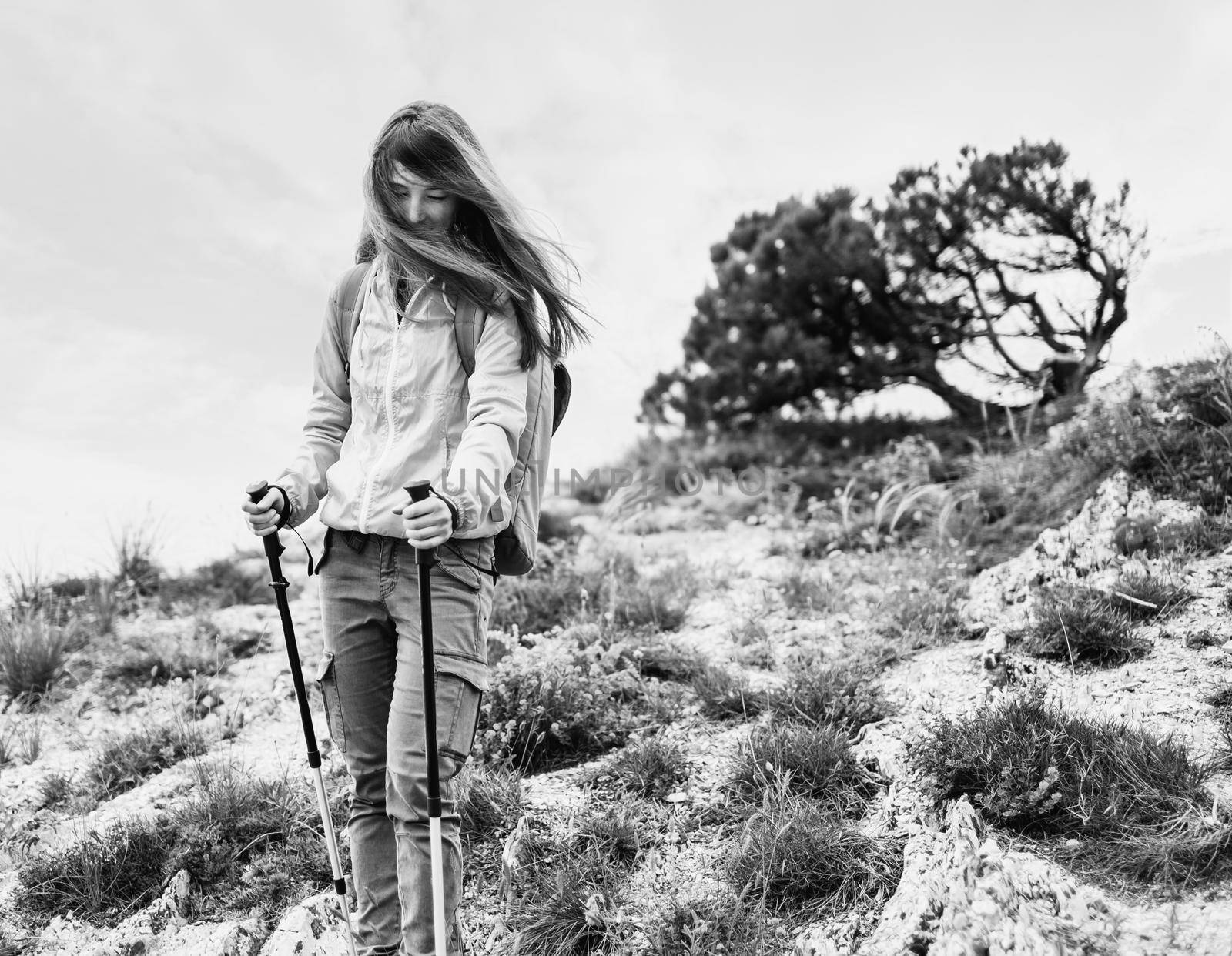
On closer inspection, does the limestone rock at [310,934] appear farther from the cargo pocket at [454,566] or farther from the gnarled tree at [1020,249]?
the gnarled tree at [1020,249]

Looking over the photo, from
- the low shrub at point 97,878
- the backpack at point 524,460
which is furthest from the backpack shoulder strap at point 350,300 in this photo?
the low shrub at point 97,878

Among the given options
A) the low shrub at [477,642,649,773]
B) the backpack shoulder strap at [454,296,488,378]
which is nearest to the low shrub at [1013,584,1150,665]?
the low shrub at [477,642,649,773]

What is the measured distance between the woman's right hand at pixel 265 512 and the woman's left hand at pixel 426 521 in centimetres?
63

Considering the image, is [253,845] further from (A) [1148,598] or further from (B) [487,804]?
(A) [1148,598]

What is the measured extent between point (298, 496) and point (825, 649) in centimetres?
311

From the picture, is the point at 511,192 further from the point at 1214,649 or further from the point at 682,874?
the point at 1214,649

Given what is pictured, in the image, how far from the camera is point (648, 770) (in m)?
3.61

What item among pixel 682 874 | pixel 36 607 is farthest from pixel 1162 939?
pixel 36 607

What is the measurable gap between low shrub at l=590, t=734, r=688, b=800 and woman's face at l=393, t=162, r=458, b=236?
2.26 m

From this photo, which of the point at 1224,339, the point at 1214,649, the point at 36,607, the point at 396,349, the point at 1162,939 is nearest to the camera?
the point at 1162,939

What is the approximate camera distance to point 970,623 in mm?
4754

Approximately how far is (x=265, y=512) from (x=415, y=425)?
502 mm

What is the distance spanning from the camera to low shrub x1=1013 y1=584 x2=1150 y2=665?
3.97 meters

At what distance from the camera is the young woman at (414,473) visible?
7.62 feet
